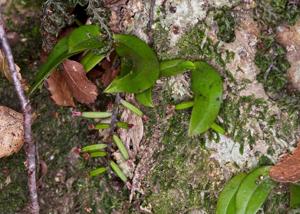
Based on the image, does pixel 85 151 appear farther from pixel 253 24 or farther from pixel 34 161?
pixel 253 24

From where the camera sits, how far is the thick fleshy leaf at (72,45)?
202 cm

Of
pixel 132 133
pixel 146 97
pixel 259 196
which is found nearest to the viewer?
pixel 259 196

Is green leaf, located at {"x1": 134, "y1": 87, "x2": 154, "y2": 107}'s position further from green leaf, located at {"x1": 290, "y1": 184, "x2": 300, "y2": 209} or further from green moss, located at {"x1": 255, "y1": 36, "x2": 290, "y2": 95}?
green leaf, located at {"x1": 290, "y1": 184, "x2": 300, "y2": 209}

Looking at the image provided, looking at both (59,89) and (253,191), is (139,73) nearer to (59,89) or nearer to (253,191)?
(59,89)

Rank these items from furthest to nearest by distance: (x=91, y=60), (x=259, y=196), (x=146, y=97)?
(x=91, y=60) < (x=146, y=97) < (x=259, y=196)

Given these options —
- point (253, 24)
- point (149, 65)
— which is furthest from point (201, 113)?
point (253, 24)

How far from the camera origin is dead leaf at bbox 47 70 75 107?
7.50ft

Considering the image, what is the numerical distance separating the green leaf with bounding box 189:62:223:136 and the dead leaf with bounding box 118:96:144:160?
33 centimetres

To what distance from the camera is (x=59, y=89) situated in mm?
2299

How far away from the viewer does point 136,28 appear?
225cm

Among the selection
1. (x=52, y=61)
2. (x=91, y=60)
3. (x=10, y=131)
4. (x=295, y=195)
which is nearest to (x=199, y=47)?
(x=91, y=60)

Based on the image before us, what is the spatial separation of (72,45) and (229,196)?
3.10 feet

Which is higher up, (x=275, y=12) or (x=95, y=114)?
(x=275, y=12)

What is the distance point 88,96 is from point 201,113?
23.3 inches
